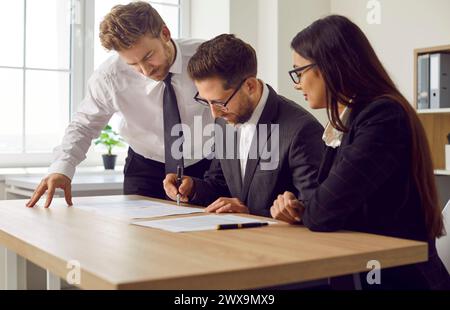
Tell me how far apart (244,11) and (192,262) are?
3.01 m

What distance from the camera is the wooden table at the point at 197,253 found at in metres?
0.95

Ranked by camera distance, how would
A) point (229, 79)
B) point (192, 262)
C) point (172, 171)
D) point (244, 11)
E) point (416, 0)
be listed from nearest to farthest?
1. point (192, 262)
2. point (229, 79)
3. point (172, 171)
4. point (416, 0)
5. point (244, 11)

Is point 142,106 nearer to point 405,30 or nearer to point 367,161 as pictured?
point 367,161

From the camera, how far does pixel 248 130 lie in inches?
77.2

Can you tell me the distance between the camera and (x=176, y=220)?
158 cm

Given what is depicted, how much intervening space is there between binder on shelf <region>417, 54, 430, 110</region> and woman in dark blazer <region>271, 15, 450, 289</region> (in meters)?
1.83

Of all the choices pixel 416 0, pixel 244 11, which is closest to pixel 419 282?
pixel 416 0

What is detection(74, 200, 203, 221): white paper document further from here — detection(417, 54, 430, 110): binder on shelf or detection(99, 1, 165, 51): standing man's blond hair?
detection(417, 54, 430, 110): binder on shelf

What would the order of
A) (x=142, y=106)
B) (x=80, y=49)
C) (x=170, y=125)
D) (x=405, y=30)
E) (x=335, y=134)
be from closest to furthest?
(x=335, y=134), (x=170, y=125), (x=142, y=106), (x=405, y=30), (x=80, y=49)

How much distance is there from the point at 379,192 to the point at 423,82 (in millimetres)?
2008

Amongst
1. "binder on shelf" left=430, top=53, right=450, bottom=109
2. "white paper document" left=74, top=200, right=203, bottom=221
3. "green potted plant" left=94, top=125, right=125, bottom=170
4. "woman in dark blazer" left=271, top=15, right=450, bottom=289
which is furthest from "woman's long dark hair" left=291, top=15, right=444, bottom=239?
"green potted plant" left=94, top=125, right=125, bottom=170

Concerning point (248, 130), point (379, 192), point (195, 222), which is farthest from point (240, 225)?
point (248, 130)

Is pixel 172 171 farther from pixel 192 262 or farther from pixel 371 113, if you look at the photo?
pixel 192 262

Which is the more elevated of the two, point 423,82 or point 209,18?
point 209,18
